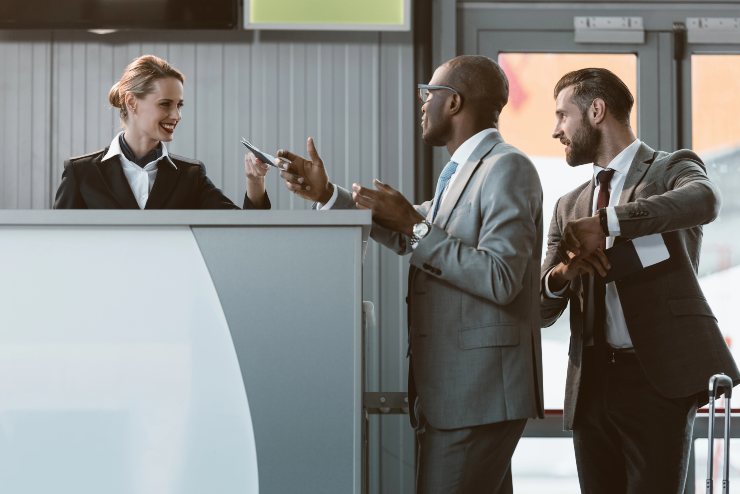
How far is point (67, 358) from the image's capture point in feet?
5.05

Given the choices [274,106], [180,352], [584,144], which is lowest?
[180,352]

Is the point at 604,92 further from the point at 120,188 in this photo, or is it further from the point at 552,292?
the point at 120,188

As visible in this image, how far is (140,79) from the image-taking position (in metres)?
2.59

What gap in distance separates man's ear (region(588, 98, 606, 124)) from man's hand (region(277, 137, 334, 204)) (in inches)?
32.5

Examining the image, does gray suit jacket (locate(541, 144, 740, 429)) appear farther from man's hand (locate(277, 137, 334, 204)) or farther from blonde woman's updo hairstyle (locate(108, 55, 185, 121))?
blonde woman's updo hairstyle (locate(108, 55, 185, 121))

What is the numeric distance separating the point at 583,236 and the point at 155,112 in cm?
124

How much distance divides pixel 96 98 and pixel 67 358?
2.32 metres

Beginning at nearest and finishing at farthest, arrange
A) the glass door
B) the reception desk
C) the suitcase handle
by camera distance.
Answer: the reception desk
the suitcase handle
the glass door

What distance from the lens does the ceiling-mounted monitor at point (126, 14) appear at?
3.56 metres

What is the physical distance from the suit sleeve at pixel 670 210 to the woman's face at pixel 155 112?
4.13ft

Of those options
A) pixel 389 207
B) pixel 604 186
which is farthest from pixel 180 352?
pixel 604 186

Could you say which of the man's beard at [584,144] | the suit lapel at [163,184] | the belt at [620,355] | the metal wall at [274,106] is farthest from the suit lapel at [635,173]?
the metal wall at [274,106]

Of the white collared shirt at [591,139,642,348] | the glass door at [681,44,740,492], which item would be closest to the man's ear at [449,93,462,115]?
the white collared shirt at [591,139,642,348]

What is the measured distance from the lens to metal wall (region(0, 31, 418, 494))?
11.9 feet
